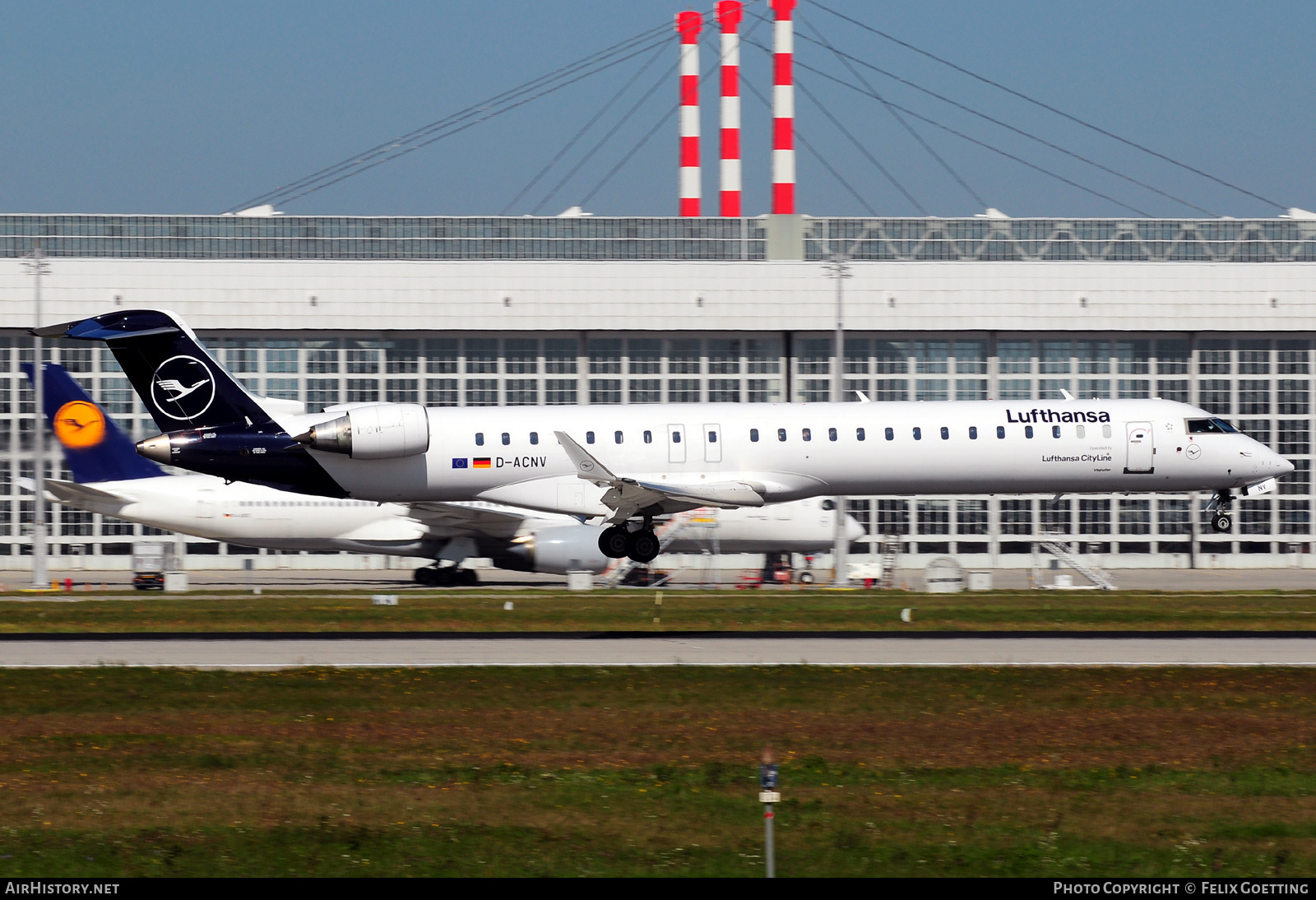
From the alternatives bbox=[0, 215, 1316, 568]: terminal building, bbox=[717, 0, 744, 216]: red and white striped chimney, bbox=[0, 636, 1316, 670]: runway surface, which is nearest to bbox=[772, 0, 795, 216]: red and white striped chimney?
bbox=[717, 0, 744, 216]: red and white striped chimney

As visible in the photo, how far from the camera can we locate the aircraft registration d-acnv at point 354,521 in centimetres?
4331

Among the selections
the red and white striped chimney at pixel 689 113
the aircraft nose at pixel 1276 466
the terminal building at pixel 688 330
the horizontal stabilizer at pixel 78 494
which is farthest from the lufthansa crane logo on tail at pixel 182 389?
the red and white striped chimney at pixel 689 113

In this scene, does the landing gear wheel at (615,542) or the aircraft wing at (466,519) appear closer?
the landing gear wheel at (615,542)

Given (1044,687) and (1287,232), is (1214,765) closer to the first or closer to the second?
(1044,687)

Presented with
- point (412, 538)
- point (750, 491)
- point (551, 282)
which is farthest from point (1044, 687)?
point (551, 282)

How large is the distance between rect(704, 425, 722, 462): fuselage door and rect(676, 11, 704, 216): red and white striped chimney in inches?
1841

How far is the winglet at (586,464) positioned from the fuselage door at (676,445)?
187cm

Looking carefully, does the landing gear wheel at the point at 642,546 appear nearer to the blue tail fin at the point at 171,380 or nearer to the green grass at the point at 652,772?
the blue tail fin at the point at 171,380

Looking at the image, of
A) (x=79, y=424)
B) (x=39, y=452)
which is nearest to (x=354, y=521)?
(x=39, y=452)

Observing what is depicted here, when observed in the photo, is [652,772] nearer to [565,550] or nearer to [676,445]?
[676,445]

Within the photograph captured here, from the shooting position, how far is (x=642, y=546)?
36.8 metres

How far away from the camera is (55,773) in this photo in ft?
47.5

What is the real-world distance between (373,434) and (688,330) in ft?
76.5
